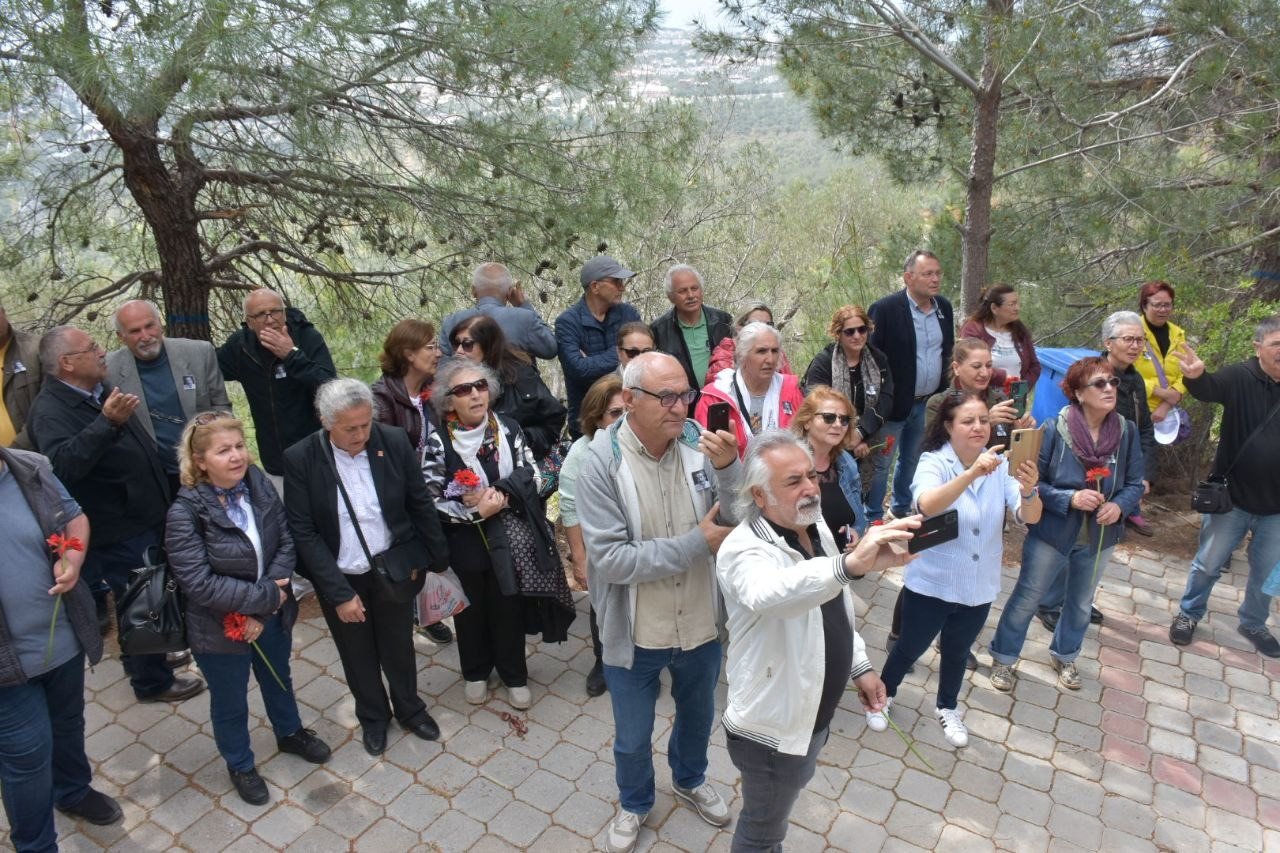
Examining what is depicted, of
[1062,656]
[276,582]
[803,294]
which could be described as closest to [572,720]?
[276,582]

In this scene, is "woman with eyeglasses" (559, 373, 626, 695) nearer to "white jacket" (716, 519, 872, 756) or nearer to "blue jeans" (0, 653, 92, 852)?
"white jacket" (716, 519, 872, 756)

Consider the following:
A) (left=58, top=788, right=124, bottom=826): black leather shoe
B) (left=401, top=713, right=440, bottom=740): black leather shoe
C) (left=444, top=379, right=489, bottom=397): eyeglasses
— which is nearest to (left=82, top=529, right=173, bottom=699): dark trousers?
(left=58, top=788, right=124, bottom=826): black leather shoe

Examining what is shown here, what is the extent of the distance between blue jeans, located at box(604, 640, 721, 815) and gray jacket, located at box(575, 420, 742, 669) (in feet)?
0.43

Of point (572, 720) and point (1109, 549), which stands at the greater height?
point (1109, 549)

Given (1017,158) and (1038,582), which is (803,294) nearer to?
(1017,158)

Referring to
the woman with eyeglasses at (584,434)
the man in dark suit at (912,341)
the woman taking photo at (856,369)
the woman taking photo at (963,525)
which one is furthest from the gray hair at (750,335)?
the man in dark suit at (912,341)

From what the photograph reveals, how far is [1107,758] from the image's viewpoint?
3.85 metres

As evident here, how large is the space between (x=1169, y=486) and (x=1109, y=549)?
318cm

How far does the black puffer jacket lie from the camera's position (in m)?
3.18

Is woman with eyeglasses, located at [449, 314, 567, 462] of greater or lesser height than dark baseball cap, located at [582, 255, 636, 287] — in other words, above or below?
below

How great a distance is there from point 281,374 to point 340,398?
134 cm

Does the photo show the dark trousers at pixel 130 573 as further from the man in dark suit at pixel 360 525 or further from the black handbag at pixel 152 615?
the man in dark suit at pixel 360 525

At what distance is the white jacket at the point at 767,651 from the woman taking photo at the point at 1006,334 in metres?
3.38

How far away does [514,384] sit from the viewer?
4426 millimetres
